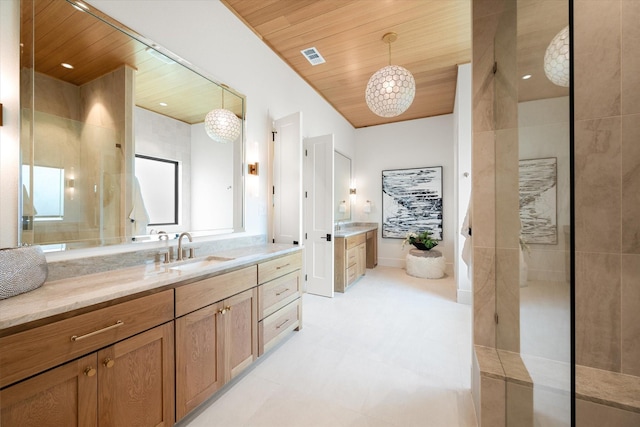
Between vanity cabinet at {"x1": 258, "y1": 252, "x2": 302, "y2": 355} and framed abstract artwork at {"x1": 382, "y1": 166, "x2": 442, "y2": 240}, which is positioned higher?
framed abstract artwork at {"x1": 382, "y1": 166, "x2": 442, "y2": 240}

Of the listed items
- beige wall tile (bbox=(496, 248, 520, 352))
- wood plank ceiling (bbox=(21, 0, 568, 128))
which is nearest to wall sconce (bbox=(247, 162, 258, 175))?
wood plank ceiling (bbox=(21, 0, 568, 128))

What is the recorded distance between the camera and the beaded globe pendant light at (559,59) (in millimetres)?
693

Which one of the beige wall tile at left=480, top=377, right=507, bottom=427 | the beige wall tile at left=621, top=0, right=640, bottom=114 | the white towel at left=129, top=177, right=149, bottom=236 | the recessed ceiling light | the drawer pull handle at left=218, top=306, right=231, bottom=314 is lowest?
the beige wall tile at left=480, top=377, right=507, bottom=427

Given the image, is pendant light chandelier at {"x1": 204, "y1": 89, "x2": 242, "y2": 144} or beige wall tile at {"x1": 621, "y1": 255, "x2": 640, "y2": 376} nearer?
beige wall tile at {"x1": 621, "y1": 255, "x2": 640, "y2": 376}

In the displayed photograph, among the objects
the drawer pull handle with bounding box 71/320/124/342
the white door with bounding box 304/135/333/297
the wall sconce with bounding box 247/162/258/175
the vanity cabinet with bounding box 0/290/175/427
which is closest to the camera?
the vanity cabinet with bounding box 0/290/175/427

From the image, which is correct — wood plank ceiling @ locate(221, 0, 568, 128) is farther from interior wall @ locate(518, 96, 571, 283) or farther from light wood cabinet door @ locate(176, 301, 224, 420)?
light wood cabinet door @ locate(176, 301, 224, 420)

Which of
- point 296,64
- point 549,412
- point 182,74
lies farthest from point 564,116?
point 296,64

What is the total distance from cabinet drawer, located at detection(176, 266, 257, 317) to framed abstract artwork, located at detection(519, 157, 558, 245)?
1.63 metres

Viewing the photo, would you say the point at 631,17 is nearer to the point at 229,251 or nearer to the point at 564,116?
the point at 564,116

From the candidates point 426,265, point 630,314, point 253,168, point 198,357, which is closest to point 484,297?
point 630,314

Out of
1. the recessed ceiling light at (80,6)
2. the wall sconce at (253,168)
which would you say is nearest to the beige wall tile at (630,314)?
the wall sconce at (253,168)

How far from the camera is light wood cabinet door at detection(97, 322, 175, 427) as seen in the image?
3.33 feet

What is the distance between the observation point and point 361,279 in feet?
14.2

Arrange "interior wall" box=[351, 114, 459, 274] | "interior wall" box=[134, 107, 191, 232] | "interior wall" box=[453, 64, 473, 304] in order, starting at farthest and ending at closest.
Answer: "interior wall" box=[351, 114, 459, 274] < "interior wall" box=[453, 64, 473, 304] < "interior wall" box=[134, 107, 191, 232]
